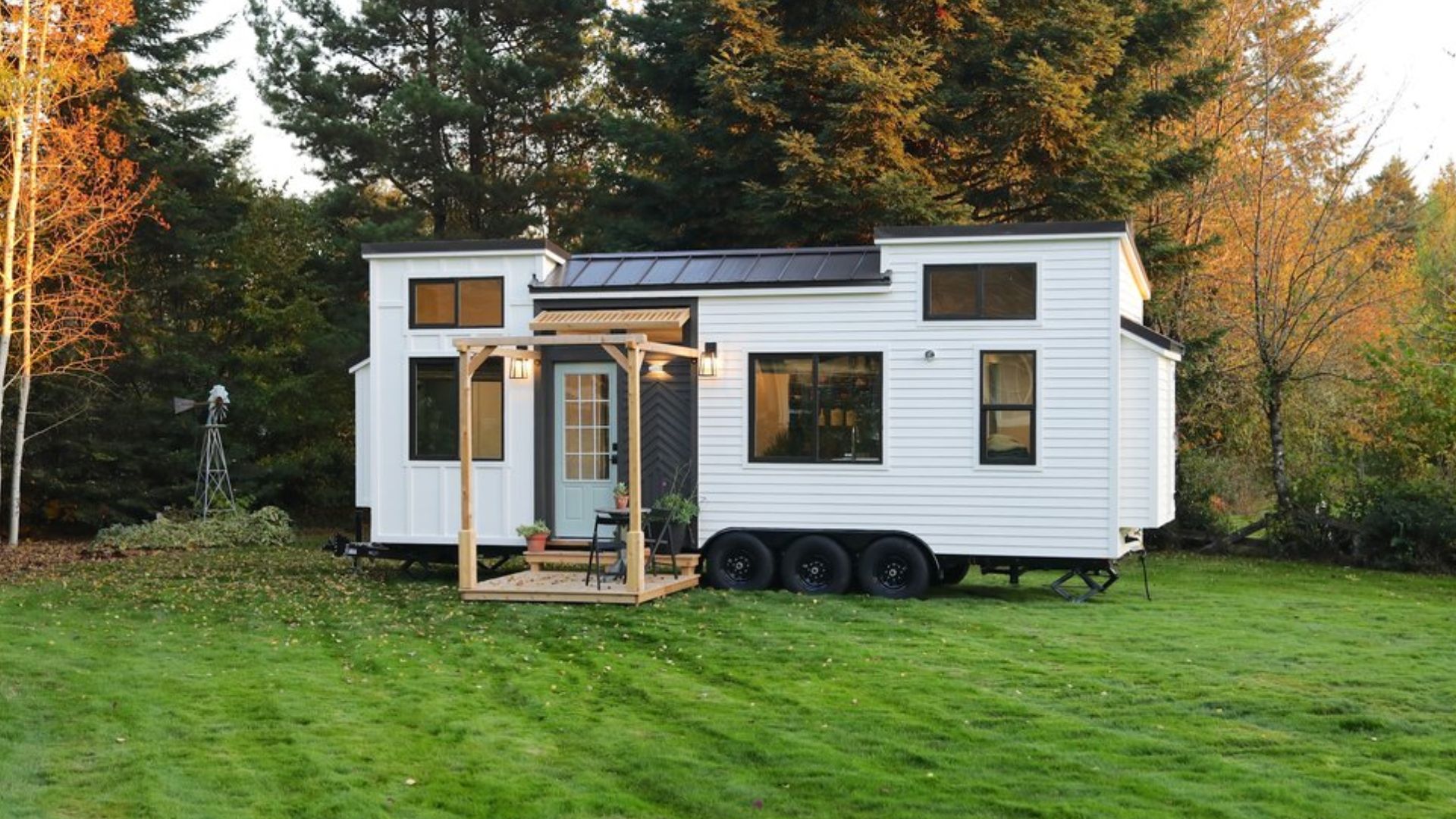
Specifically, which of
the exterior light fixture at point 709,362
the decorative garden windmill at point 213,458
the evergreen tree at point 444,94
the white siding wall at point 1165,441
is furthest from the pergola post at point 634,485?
the evergreen tree at point 444,94

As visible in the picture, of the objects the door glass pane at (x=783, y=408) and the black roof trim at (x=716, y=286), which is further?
the door glass pane at (x=783, y=408)

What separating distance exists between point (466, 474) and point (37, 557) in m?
7.82

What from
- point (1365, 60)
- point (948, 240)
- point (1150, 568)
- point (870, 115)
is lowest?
point (1150, 568)

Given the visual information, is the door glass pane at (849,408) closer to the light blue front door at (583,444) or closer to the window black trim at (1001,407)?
the window black trim at (1001,407)

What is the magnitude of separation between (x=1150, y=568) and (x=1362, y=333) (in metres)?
7.57

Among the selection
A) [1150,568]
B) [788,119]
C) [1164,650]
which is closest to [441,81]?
[788,119]

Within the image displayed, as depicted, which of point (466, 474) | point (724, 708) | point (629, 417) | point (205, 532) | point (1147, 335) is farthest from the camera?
point (205, 532)

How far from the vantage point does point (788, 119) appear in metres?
18.2

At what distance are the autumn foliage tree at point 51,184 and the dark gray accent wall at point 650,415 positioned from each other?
25.0ft

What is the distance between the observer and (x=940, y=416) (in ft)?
39.4

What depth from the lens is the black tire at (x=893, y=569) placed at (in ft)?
39.4

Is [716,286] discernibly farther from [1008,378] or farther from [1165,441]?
[1165,441]

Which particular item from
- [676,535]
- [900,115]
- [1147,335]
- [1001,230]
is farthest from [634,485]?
[900,115]

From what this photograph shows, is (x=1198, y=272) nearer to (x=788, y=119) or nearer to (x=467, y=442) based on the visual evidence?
(x=788, y=119)
